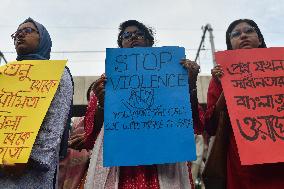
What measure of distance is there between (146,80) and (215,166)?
2.37ft

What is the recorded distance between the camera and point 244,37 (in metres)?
2.89

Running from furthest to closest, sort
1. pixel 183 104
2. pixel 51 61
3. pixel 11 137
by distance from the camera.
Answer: pixel 51 61 < pixel 183 104 < pixel 11 137

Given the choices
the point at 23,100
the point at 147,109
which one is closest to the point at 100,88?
the point at 147,109

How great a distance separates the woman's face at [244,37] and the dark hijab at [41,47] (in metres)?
1.36

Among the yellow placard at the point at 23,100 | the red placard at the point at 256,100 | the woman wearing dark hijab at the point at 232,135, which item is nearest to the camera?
the yellow placard at the point at 23,100

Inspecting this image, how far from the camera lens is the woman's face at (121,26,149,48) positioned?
2902 millimetres

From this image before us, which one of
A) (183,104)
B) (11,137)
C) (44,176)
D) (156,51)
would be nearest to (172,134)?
(183,104)

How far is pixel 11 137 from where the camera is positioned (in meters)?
2.19

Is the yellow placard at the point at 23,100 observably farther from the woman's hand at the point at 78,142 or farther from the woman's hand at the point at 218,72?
the woman's hand at the point at 218,72

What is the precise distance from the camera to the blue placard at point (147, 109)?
88.7 inches

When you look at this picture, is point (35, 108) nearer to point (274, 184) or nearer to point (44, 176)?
point (44, 176)

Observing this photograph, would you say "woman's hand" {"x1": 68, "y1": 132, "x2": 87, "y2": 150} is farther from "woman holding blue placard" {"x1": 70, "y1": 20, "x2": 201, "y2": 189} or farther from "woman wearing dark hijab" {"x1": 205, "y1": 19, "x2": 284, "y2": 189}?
"woman wearing dark hijab" {"x1": 205, "y1": 19, "x2": 284, "y2": 189}

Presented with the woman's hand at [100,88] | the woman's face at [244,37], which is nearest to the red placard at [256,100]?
the woman's face at [244,37]

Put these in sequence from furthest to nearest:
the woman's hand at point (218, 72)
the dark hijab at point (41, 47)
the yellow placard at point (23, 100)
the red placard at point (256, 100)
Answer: the dark hijab at point (41, 47), the woman's hand at point (218, 72), the red placard at point (256, 100), the yellow placard at point (23, 100)
